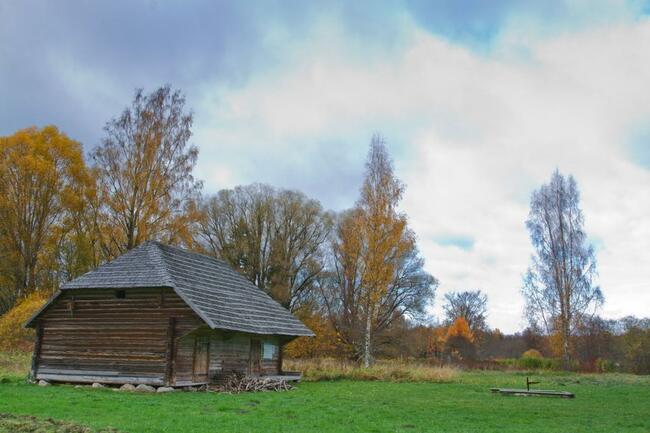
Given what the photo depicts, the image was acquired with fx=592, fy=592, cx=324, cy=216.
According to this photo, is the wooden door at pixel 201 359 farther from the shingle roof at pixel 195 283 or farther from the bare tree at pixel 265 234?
the bare tree at pixel 265 234

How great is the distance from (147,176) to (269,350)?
12925mm

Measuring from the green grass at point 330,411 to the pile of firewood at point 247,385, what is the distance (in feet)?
4.00

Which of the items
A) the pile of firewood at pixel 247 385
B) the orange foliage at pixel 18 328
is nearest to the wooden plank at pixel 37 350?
the pile of firewood at pixel 247 385

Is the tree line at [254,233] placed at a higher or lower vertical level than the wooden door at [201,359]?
higher

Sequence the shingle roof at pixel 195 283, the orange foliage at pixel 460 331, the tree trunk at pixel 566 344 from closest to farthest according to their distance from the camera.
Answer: the shingle roof at pixel 195 283, the tree trunk at pixel 566 344, the orange foliage at pixel 460 331

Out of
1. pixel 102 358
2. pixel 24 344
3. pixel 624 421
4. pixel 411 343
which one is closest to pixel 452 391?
pixel 624 421

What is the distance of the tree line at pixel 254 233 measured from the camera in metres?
34.3

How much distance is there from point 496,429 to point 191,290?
43.5 feet

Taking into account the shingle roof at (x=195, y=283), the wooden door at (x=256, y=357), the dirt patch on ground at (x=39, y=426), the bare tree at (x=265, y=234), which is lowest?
the dirt patch on ground at (x=39, y=426)

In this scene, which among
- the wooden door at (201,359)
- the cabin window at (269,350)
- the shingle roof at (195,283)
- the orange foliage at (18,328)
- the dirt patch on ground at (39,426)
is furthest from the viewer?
the orange foliage at (18,328)

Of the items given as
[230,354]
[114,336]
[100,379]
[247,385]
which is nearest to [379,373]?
[230,354]

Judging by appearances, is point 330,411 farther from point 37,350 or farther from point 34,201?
point 34,201

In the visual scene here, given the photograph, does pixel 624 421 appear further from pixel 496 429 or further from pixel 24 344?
pixel 24 344

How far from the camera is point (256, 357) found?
85.7ft
